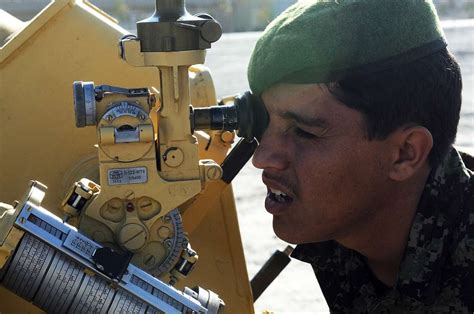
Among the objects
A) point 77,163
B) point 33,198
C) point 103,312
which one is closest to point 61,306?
point 103,312

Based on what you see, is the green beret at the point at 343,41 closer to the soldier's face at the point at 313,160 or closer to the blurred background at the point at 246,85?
the soldier's face at the point at 313,160

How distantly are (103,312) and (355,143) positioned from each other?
66 centimetres

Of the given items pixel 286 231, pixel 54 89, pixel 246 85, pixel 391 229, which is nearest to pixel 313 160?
pixel 286 231

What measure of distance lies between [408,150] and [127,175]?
0.66 m

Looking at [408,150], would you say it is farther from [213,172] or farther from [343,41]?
[213,172]

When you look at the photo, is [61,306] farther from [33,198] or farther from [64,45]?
[64,45]

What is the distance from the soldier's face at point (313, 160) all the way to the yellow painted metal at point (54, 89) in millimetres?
295

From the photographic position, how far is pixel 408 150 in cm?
181

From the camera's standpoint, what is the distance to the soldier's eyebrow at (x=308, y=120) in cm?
171

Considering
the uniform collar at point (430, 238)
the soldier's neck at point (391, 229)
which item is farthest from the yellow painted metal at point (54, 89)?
the uniform collar at point (430, 238)

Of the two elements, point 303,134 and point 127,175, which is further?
point 303,134

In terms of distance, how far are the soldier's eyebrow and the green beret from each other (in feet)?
0.24

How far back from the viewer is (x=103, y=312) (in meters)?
1.51

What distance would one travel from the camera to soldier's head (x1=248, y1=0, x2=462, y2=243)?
1.70m
